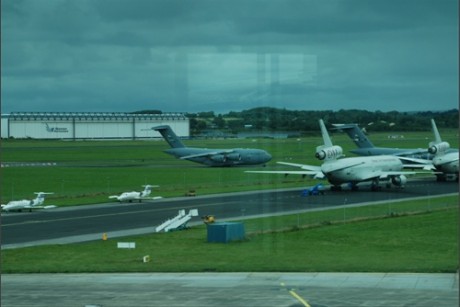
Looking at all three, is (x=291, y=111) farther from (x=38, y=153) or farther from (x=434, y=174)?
(x=38, y=153)

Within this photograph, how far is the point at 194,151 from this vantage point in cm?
2577

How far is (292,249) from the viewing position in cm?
1975

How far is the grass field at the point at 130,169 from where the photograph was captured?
22.3m

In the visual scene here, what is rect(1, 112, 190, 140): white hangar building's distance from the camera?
1989cm

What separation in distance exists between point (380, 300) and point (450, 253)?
18.2 ft

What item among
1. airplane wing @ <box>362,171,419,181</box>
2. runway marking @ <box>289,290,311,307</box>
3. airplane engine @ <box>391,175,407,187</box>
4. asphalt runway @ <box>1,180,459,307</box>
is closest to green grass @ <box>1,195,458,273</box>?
asphalt runway @ <box>1,180,459,307</box>

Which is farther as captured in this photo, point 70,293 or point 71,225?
point 71,225

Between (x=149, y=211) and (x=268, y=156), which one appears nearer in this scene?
(x=268, y=156)

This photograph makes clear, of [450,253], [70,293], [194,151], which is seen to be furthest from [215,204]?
[70,293]

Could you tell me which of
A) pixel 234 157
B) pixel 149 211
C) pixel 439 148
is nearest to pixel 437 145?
pixel 439 148

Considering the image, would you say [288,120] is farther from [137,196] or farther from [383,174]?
[137,196]

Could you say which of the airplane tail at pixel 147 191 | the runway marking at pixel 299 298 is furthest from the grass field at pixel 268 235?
the runway marking at pixel 299 298

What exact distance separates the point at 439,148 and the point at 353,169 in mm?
11378

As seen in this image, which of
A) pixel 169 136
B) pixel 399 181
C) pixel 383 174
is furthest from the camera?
pixel 399 181
